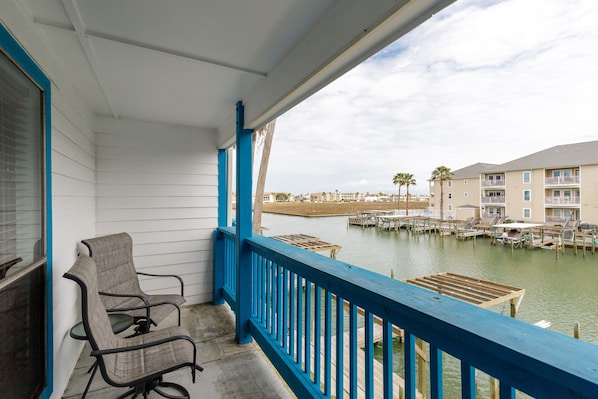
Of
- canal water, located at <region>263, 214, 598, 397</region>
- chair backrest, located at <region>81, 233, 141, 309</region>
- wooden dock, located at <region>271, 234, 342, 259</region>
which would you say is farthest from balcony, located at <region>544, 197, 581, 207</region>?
wooden dock, located at <region>271, 234, 342, 259</region>

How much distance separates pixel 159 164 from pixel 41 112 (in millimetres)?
2021

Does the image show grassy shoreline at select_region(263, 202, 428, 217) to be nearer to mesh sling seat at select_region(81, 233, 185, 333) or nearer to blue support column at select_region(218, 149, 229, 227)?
blue support column at select_region(218, 149, 229, 227)

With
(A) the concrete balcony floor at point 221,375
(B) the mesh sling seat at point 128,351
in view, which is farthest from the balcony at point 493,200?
(B) the mesh sling seat at point 128,351

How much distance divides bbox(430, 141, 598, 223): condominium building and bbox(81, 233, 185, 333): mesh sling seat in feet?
10.6

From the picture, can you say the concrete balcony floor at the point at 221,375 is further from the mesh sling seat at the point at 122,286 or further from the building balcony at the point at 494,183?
the building balcony at the point at 494,183

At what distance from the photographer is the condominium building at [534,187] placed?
6.61ft

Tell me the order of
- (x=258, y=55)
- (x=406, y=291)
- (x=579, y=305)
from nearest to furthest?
1. (x=406, y=291)
2. (x=258, y=55)
3. (x=579, y=305)

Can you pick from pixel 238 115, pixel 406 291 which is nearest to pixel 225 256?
pixel 238 115

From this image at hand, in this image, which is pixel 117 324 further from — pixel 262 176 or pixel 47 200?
pixel 262 176

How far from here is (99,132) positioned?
345 cm

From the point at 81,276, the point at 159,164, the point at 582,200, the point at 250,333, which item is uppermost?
the point at 159,164

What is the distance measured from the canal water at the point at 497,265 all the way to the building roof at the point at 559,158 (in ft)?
2.35

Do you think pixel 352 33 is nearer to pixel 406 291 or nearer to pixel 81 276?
pixel 406 291

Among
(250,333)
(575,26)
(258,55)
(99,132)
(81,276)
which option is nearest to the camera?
(575,26)
